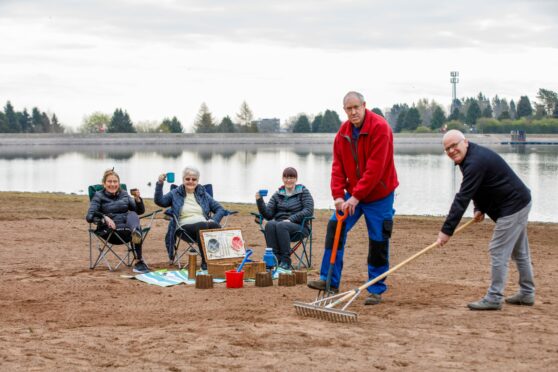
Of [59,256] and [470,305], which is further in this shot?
[59,256]

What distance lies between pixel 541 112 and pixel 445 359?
119 meters

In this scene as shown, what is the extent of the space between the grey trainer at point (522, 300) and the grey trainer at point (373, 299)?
0.98 m

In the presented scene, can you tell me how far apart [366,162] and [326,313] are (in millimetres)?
1308

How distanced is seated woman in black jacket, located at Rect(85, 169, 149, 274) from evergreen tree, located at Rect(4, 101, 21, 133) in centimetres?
9885

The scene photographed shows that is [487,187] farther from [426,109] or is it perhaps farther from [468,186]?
[426,109]

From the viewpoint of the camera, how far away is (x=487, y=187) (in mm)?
5996

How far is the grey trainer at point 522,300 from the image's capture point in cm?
625

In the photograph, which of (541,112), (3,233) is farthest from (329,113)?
(3,233)

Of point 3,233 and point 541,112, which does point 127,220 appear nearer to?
point 3,233

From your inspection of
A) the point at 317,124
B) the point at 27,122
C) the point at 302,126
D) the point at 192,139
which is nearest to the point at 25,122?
the point at 27,122

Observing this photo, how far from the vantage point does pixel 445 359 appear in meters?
4.78

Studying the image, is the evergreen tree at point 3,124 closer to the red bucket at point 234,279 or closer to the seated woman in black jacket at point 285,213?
the seated woman in black jacket at point 285,213

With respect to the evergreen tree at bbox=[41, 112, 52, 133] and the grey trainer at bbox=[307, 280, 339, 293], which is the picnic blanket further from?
the evergreen tree at bbox=[41, 112, 52, 133]

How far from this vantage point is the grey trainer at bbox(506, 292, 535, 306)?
6250 mm
